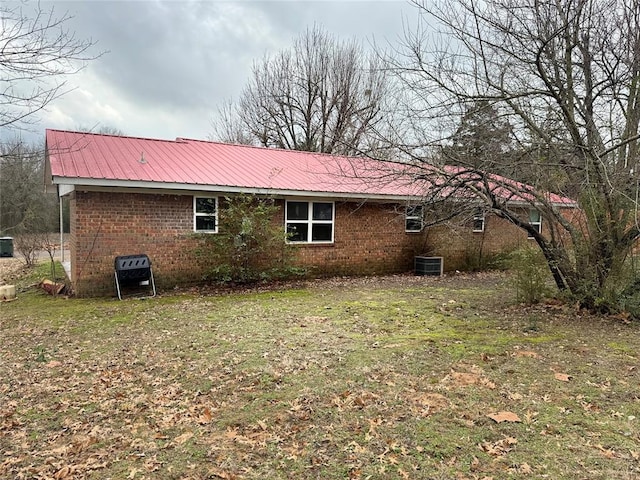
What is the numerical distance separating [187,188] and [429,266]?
24.6 ft

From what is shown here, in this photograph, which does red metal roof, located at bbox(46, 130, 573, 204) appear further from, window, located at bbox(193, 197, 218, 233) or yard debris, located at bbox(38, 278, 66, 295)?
yard debris, located at bbox(38, 278, 66, 295)

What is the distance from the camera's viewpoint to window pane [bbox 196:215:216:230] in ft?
34.0

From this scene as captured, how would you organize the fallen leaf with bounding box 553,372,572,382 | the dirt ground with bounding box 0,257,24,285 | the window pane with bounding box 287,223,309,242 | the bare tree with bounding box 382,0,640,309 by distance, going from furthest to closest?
the dirt ground with bounding box 0,257,24,285, the window pane with bounding box 287,223,309,242, the bare tree with bounding box 382,0,640,309, the fallen leaf with bounding box 553,372,572,382

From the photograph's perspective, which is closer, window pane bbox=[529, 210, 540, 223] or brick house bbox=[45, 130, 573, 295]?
brick house bbox=[45, 130, 573, 295]

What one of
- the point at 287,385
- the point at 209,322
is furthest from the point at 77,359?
the point at 287,385

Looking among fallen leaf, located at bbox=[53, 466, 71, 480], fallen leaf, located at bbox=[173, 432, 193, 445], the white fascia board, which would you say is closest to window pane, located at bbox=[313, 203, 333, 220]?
the white fascia board

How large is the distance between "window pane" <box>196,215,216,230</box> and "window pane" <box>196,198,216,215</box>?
0.14 meters

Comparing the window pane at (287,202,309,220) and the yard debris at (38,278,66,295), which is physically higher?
the window pane at (287,202,309,220)

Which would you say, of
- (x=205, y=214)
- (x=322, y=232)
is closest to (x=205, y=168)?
(x=205, y=214)

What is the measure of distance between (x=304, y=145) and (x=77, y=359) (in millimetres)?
22227

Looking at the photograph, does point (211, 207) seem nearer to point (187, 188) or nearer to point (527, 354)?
point (187, 188)

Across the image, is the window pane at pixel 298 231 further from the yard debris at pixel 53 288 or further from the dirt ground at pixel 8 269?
the dirt ground at pixel 8 269

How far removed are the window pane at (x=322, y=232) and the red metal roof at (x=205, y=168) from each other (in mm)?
1115

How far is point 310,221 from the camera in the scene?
11.9 metres
